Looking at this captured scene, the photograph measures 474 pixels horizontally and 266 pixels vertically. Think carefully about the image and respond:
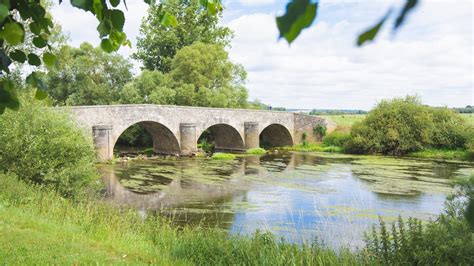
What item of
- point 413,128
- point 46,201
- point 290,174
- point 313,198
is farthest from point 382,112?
A: point 46,201

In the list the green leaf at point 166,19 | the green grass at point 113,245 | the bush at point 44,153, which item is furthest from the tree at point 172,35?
the green leaf at point 166,19

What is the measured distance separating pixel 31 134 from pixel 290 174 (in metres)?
10.5

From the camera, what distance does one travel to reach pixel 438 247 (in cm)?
600

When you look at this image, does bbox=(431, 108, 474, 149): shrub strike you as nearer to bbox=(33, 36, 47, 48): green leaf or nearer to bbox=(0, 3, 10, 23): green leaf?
bbox=(33, 36, 47, 48): green leaf

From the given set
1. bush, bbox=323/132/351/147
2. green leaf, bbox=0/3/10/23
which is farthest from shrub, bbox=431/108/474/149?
green leaf, bbox=0/3/10/23

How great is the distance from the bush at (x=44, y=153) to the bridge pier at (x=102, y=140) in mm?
10988

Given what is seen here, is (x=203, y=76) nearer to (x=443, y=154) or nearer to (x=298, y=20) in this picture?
(x=443, y=154)

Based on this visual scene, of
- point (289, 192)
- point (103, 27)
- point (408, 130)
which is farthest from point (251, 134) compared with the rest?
point (103, 27)

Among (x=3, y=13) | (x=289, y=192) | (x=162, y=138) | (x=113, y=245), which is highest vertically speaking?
(x=3, y=13)

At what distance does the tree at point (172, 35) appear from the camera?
123 feet

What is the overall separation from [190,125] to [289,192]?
43.4 feet

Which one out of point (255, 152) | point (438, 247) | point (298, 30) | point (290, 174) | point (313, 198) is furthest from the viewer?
point (255, 152)

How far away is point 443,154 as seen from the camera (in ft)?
84.0

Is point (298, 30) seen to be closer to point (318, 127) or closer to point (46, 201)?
point (46, 201)
